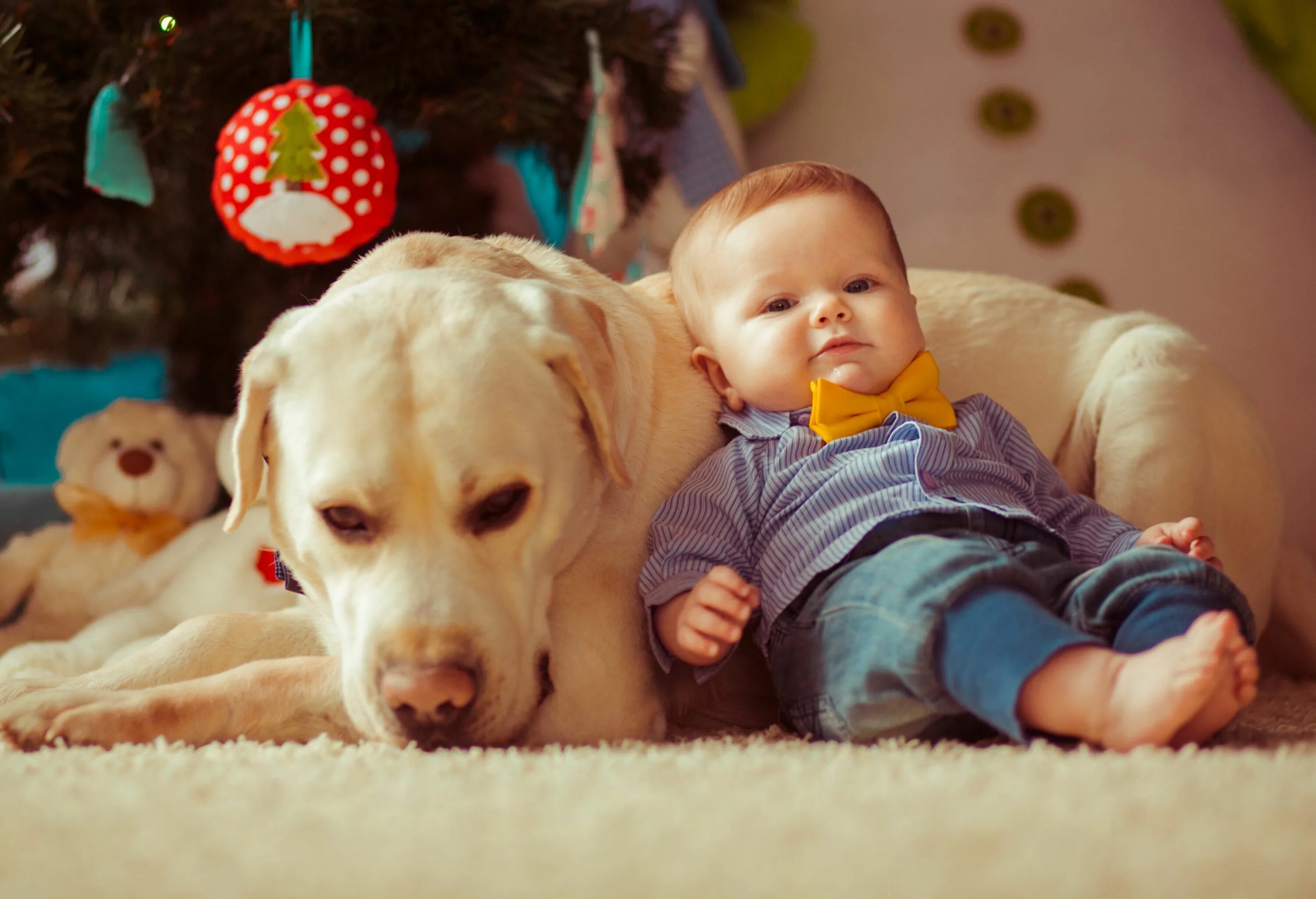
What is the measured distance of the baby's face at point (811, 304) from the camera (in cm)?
152

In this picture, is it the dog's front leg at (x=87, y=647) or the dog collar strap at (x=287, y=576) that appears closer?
the dog collar strap at (x=287, y=576)

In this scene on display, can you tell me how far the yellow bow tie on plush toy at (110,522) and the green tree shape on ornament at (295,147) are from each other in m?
0.89

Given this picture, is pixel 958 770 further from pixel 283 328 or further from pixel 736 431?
pixel 283 328

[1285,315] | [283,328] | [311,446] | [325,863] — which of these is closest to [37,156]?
[283,328]

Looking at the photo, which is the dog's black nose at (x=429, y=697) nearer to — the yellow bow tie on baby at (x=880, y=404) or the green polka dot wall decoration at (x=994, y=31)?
the yellow bow tie on baby at (x=880, y=404)

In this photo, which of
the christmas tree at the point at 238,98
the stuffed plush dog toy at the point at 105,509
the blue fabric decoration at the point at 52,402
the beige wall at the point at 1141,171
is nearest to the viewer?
the christmas tree at the point at 238,98

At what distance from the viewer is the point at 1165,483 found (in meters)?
1.84

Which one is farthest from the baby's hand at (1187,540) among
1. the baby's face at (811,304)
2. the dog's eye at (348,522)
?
the dog's eye at (348,522)

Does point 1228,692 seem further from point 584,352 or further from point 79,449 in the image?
point 79,449

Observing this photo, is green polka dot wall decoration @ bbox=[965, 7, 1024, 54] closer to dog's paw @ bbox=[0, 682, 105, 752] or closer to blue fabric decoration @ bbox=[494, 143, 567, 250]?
blue fabric decoration @ bbox=[494, 143, 567, 250]

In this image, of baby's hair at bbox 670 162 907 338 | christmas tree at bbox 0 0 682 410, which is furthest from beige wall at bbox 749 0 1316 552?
baby's hair at bbox 670 162 907 338

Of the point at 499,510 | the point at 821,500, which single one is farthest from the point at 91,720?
the point at 821,500

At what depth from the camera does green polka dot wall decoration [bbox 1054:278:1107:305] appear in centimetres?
285

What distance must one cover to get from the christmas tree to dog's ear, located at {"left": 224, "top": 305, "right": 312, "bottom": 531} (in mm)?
549
